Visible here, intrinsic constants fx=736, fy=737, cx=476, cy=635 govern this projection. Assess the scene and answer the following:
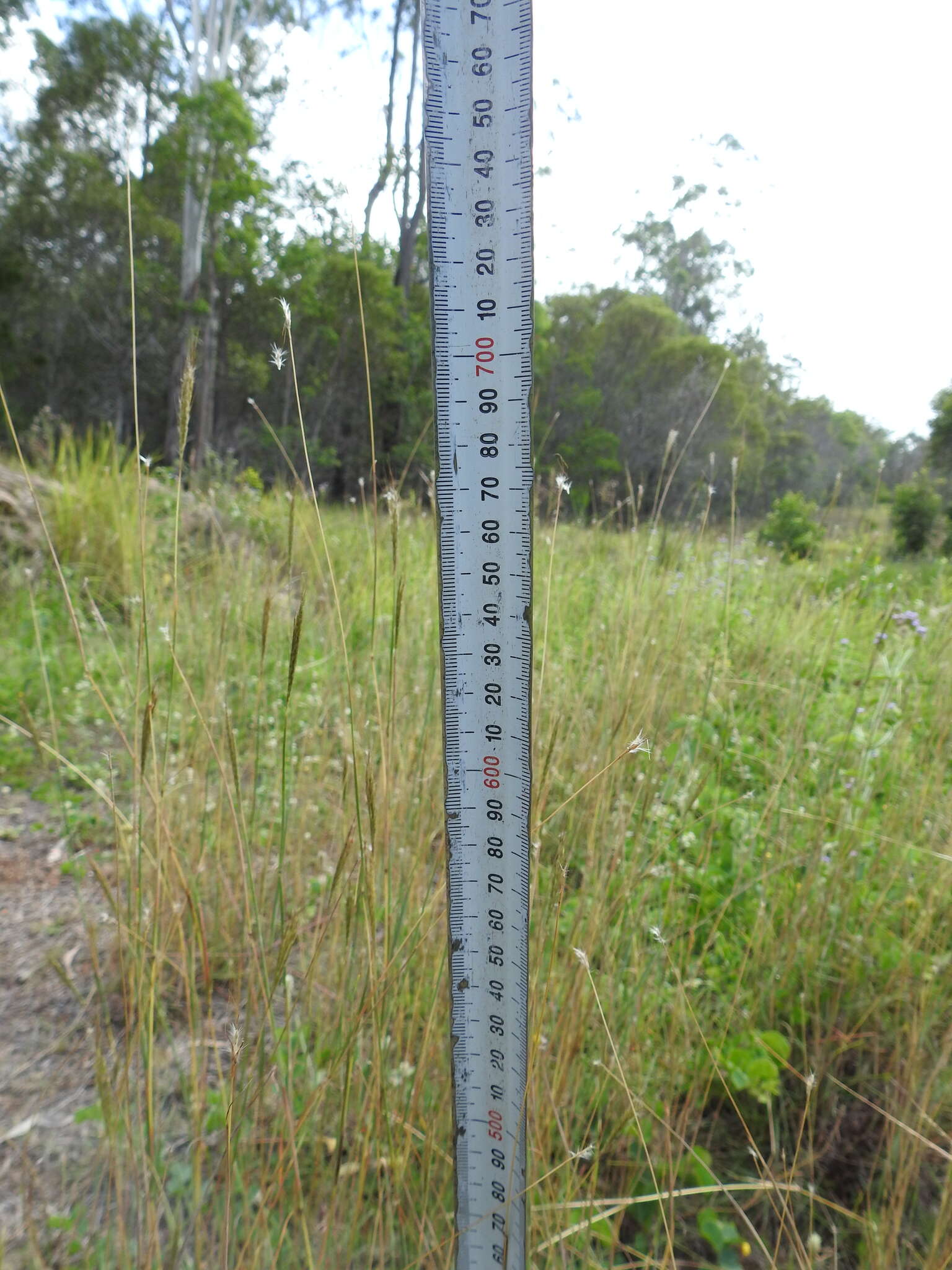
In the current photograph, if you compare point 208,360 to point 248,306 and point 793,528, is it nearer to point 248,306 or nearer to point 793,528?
point 248,306

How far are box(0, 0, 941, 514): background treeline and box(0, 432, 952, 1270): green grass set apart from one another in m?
10.0

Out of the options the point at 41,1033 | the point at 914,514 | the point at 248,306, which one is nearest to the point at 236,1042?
the point at 41,1033

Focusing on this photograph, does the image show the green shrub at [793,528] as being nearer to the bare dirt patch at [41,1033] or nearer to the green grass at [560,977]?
the green grass at [560,977]

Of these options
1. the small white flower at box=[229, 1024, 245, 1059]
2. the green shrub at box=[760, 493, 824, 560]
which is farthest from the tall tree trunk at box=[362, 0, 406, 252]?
the small white flower at box=[229, 1024, 245, 1059]

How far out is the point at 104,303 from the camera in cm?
1708

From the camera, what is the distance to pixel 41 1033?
5.28 ft

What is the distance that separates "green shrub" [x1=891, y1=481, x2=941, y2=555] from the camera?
1096cm

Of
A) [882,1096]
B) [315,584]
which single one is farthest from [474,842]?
[315,584]

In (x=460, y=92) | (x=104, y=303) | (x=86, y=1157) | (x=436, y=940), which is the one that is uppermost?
(x=104, y=303)

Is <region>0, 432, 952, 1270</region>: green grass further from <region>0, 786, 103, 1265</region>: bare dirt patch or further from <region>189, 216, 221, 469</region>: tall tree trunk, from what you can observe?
<region>189, 216, 221, 469</region>: tall tree trunk

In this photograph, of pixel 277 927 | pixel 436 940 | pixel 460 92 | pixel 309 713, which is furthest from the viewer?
pixel 309 713

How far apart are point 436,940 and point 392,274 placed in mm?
16616

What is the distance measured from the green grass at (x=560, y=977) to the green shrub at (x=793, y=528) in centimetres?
518

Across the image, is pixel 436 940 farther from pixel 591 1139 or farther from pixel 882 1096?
pixel 882 1096
